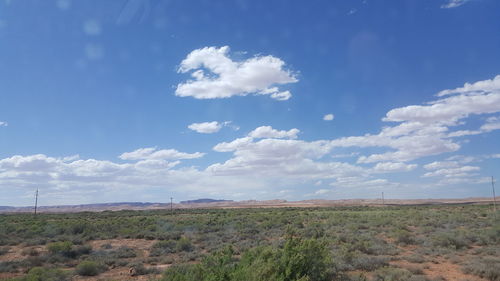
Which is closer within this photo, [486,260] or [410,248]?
[486,260]

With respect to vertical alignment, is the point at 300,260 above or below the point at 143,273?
above

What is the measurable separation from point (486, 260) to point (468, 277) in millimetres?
2677

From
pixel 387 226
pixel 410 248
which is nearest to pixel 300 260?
pixel 410 248

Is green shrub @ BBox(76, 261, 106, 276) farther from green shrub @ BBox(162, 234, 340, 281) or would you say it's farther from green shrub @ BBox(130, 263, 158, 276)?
green shrub @ BBox(162, 234, 340, 281)

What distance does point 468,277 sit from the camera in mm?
14297

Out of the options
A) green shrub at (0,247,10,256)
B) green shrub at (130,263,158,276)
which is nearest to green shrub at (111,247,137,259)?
green shrub at (130,263,158,276)

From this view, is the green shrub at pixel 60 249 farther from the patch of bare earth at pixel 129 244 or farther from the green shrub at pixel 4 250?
the green shrub at pixel 4 250

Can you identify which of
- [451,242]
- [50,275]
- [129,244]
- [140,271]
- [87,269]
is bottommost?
[129,244]

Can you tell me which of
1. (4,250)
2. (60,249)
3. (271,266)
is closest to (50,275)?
(60,249)

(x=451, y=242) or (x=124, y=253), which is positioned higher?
(x=451, y=242)

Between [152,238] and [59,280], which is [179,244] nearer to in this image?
[152,238]

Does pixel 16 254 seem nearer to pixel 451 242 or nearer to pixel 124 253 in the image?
pixel 124 253

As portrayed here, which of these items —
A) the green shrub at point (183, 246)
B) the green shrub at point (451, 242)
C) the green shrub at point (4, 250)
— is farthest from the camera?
the green shrub at point (183, 246)

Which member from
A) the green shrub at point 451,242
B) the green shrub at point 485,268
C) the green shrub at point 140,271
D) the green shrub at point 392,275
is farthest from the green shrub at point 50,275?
the green shrub at point 451,242
